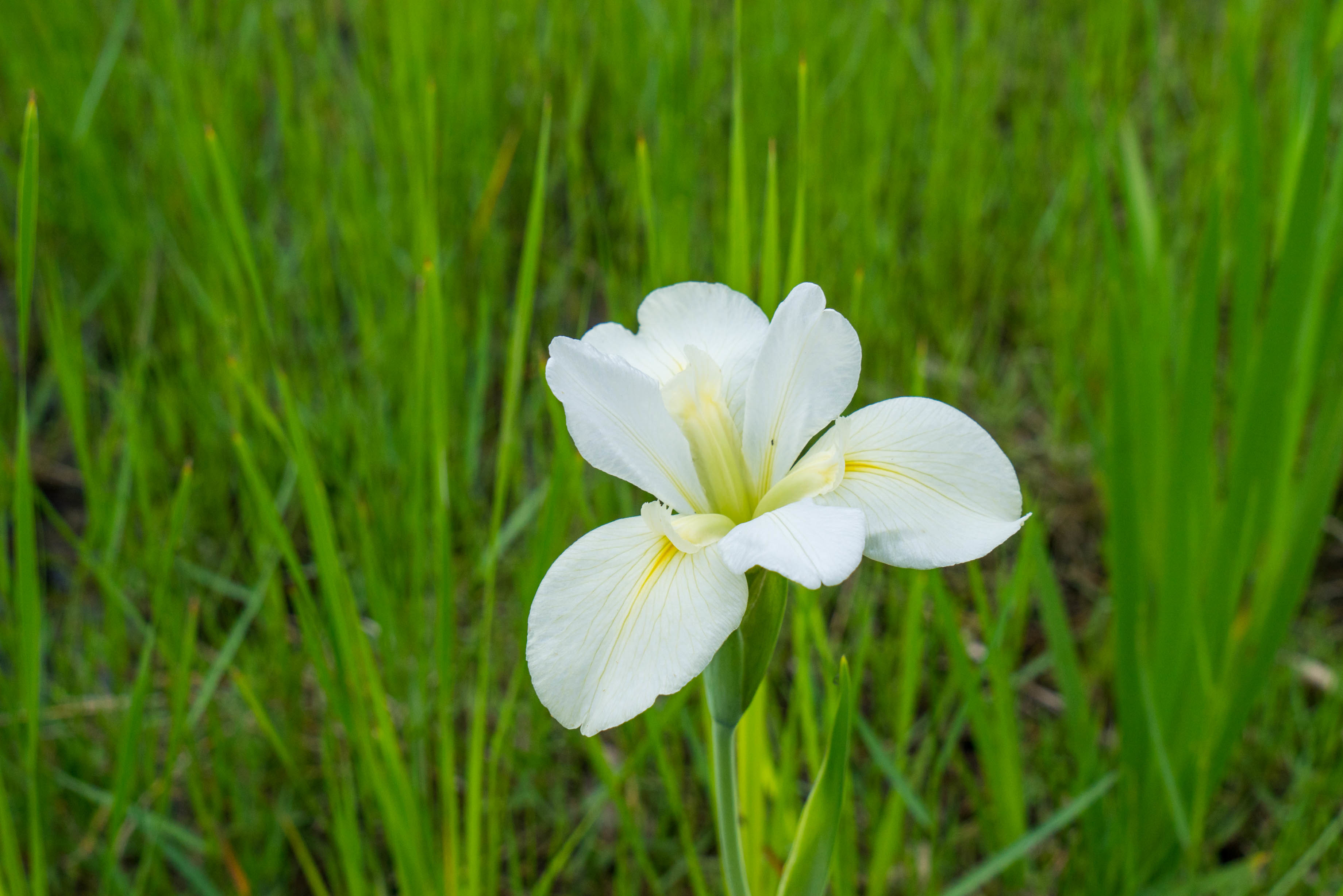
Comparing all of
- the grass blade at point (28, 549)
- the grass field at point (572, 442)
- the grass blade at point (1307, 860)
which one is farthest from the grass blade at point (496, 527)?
the grass blade at point (1307, 860)

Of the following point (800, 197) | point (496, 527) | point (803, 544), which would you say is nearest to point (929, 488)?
point (803, 544)

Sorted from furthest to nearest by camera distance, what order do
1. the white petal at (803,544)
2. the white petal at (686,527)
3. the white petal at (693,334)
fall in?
1. the white petal at (693,334)
2. the white petal at (686,527)
3. the white petal at (803,544)

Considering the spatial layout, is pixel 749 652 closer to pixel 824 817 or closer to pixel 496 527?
pixel 824 817

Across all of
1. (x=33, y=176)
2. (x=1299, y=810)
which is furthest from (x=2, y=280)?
(x=1299, y=810)

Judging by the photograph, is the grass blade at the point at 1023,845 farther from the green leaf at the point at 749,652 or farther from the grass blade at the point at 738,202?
the grass blade at the point at 738,202

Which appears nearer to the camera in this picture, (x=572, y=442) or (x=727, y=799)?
(x=727, y=799)
